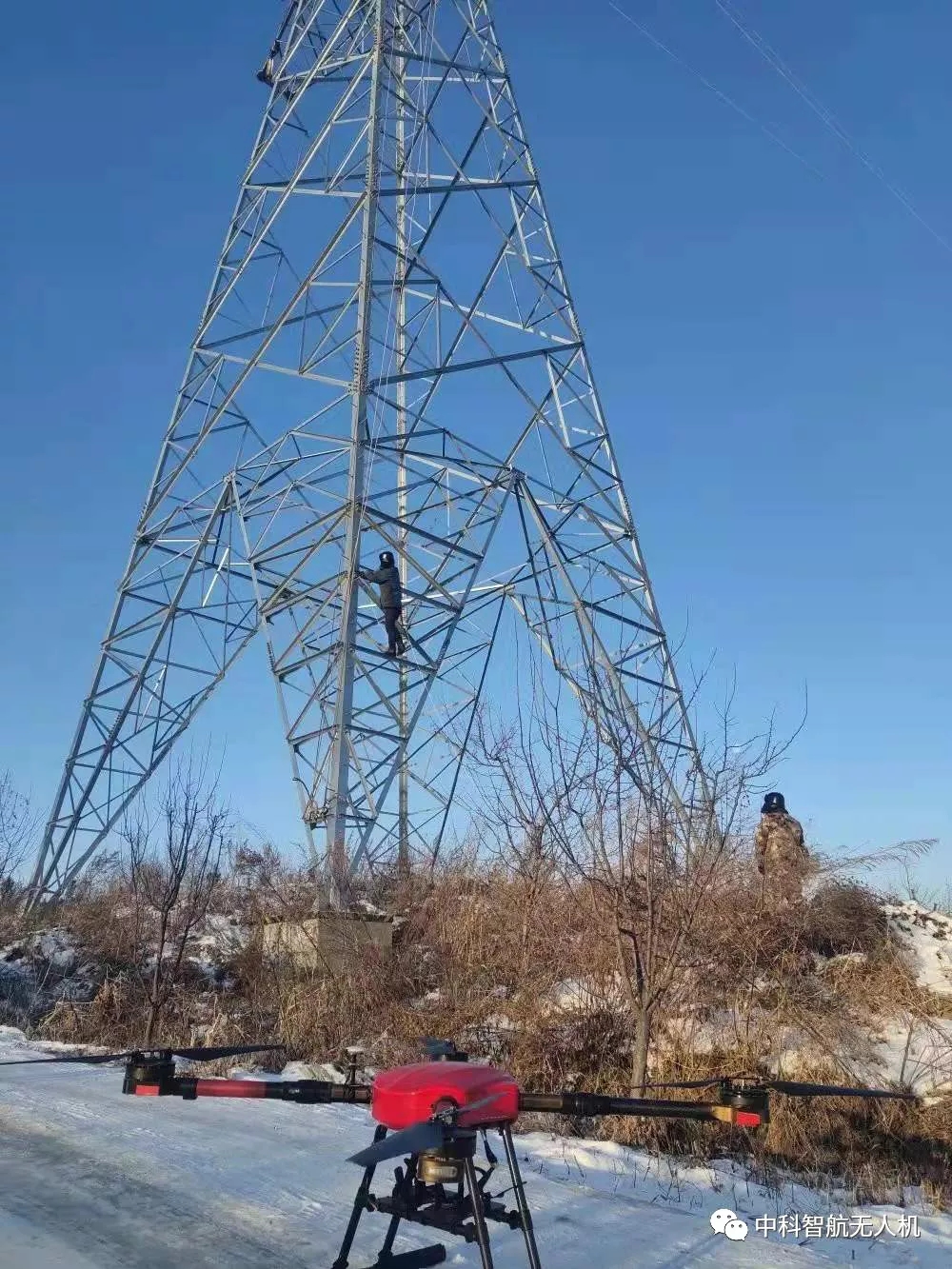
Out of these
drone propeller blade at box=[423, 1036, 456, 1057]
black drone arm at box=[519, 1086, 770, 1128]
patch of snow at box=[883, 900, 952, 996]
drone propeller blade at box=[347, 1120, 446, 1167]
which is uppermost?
patch of snow at box=[883, 900, 952, 996]

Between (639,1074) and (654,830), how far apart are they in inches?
68.4

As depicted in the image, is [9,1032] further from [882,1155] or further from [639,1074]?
[882,1155]

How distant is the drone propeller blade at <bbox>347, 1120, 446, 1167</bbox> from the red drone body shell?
343mm

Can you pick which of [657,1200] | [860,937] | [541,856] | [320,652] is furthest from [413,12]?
[657,1200]

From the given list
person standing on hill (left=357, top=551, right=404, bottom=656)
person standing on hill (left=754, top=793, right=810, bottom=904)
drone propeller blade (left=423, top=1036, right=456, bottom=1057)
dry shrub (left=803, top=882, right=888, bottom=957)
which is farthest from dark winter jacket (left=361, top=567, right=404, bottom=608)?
drone propeller blade (left=423, top=1036, right=456, bottom=1057)

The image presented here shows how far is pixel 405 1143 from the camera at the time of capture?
2412 mm

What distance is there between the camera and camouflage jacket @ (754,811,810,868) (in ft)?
33.9

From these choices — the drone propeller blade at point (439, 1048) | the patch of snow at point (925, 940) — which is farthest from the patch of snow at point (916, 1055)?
the drone propeller blade at point (439, 1048)

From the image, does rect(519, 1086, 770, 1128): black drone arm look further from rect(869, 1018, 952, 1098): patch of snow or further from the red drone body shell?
rect(869, 1018, 952, 1098): patch of snow

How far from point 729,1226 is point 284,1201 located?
1922mm

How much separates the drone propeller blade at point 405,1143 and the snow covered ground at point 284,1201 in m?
1.91

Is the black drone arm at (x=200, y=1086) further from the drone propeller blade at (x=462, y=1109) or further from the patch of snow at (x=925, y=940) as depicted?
the patch of snow at (x=925, y=940)

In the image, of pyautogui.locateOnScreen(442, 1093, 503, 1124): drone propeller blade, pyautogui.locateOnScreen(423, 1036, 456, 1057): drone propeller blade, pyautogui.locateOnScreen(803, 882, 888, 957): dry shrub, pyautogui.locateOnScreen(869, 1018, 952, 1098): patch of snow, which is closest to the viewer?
pyautogui.locateOnScreen(442, 1093, 503, 1124): drone propeller blade

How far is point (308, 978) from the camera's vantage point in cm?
1081
